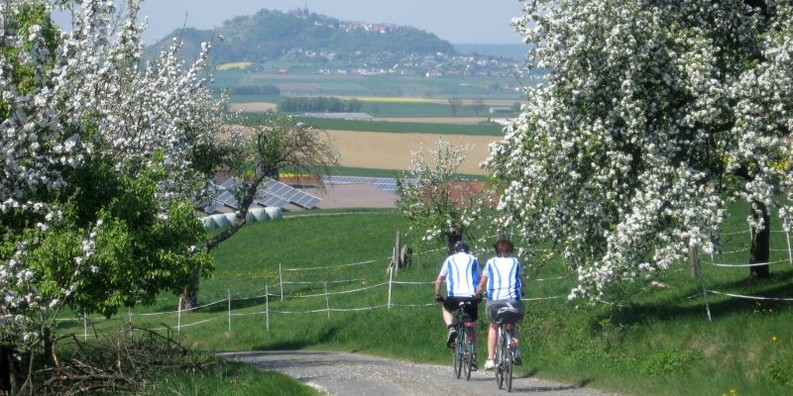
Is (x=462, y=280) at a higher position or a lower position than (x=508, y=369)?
higher

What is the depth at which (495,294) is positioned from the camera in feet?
54.7

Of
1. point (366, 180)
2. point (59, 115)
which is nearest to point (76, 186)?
point (59, 115)

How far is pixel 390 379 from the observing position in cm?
1809

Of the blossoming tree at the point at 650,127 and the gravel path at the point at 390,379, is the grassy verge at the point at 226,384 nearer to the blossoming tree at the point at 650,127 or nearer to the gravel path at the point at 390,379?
the gravel path at the point at 390,379

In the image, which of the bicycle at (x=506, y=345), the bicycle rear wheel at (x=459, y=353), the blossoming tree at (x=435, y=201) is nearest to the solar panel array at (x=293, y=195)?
the blossoming tree at (x=435, y=201)

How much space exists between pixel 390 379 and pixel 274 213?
66.5 metres

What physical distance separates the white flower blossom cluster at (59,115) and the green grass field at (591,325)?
6.43 metres

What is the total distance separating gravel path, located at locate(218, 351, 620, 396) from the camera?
16.2 meters

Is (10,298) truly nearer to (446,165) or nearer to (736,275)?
(736,275)

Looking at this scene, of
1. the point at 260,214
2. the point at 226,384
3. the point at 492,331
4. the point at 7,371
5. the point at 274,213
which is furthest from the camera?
the point at 274,213

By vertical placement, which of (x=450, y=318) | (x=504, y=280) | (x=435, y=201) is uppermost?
(x=504, y=280)

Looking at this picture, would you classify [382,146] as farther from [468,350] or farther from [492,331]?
[492,331]

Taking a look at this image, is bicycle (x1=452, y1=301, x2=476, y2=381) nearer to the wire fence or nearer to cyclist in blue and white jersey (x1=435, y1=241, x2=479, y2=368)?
cyclist in blue and white jersey (x1=435, y1=241, x2=479, y2=368)

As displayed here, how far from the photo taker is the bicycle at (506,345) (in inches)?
627
